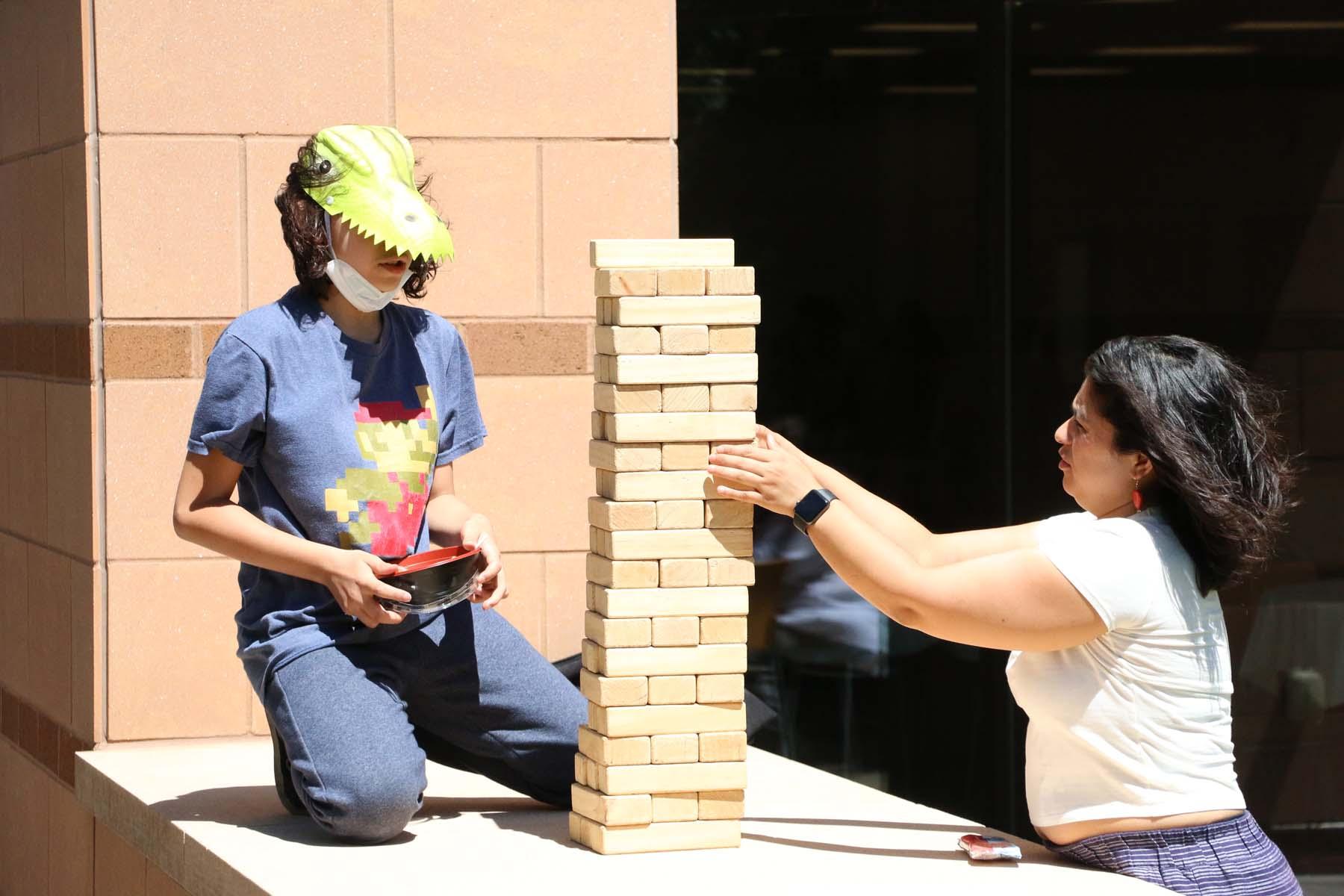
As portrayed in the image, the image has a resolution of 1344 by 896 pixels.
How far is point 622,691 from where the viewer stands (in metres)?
2.93

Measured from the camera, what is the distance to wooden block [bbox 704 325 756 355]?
9.71 ft

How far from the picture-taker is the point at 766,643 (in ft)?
17.9

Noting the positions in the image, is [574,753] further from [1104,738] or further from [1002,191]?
[1002,191]

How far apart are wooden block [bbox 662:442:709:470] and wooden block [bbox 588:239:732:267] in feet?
1.01

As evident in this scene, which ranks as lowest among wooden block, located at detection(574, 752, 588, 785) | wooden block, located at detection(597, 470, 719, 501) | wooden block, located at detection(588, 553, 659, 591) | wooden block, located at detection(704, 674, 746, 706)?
wooden block, located at detection(574, 752, 588, 785)

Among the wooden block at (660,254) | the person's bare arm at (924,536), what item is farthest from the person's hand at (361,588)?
the person's bare arm at (924,536)

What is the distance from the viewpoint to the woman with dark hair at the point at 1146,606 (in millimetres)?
2752

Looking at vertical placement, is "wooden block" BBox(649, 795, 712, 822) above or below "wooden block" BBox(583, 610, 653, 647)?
below

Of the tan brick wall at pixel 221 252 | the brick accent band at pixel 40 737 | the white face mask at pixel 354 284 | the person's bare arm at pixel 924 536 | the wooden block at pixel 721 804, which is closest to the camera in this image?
the wooden block at pixel 721 804

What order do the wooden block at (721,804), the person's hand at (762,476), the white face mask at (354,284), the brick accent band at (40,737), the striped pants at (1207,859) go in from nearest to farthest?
1. the striped pants at (1207,859)
2. the person's hand at (762,476)
3. the wooden block at (721,804)
4. the white face mask at (354,284)
5. the brick accent band at (40,737)

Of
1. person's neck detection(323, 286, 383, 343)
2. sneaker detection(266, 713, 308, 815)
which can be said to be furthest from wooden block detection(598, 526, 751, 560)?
sneaker detection(266, 713, 308, 815)

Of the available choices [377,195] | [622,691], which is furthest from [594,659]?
[377,195]

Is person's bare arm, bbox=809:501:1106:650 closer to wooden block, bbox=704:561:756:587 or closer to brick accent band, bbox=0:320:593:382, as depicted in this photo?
wooden block, bbox=704:561:756:587

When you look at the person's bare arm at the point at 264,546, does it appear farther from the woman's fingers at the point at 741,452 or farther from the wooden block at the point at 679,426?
the woman's fingers at the point at 741,452
